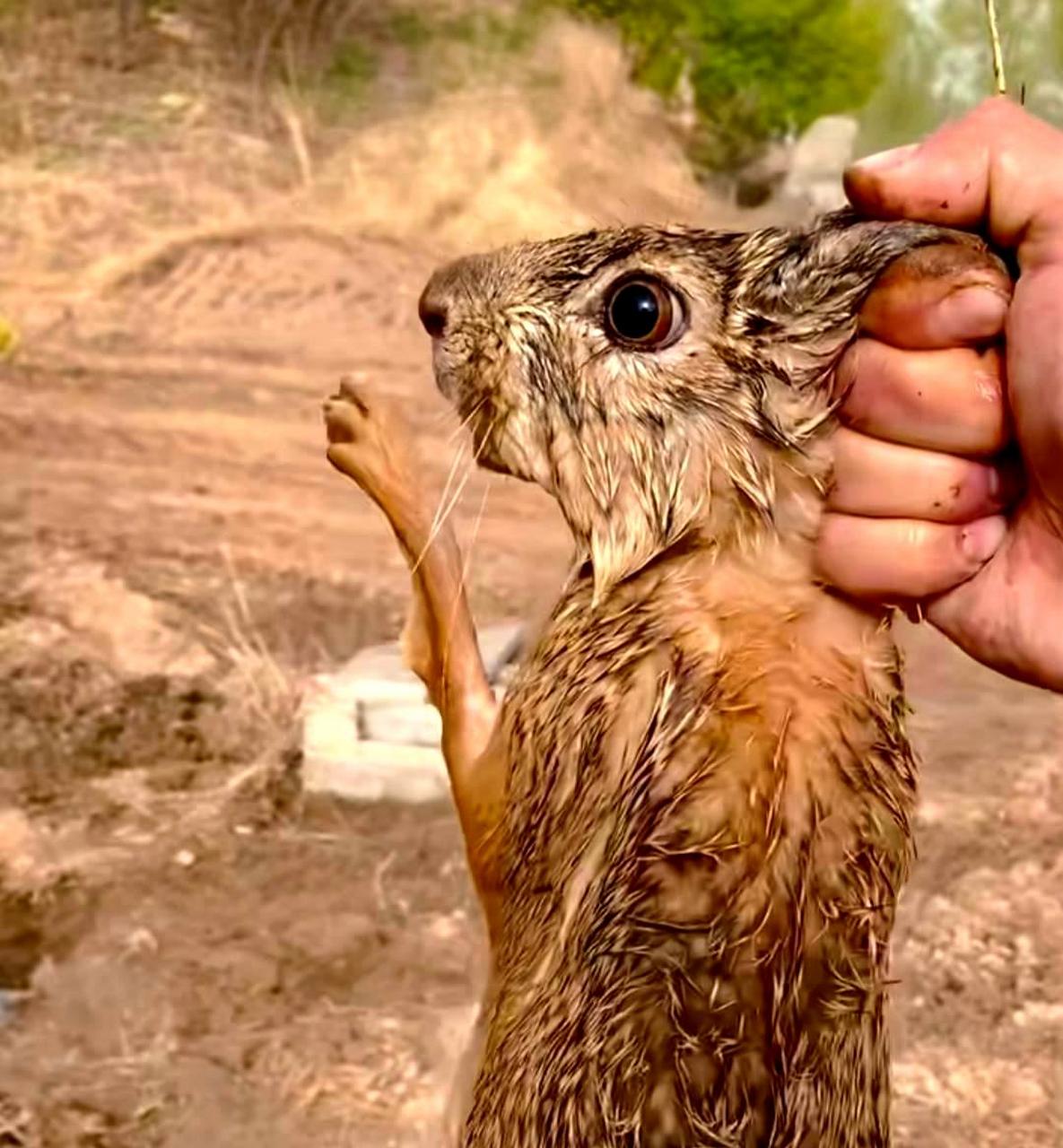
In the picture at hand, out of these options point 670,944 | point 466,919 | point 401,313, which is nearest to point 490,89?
point 401,313

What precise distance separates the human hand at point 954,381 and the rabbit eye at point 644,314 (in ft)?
0.59

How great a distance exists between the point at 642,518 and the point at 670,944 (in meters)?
0.43

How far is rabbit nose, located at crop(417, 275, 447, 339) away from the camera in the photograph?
5.68 ft

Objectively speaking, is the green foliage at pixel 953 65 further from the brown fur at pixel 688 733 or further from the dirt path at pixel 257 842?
the brown fur at pixel 688 733

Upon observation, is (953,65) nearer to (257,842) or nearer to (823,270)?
(257,842)

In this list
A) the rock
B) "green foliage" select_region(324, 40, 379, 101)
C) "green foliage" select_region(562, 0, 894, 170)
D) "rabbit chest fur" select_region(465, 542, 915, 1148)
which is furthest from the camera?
"green foliage" select_region(324, 40, 379, 101)

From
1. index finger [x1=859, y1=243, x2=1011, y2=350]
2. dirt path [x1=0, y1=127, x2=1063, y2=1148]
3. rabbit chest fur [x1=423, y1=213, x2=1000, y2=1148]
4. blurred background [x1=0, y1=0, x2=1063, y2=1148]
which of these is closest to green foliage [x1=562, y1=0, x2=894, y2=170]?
Result: blurred background [x1=0, y1=0, x2=1063, y2=1148]

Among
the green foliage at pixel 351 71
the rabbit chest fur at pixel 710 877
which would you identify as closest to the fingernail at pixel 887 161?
the rabbit chest fur at pixel 710 877

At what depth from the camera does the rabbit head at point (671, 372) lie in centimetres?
153

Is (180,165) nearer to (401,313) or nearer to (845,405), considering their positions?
(401,313)

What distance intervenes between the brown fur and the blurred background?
0.22 m

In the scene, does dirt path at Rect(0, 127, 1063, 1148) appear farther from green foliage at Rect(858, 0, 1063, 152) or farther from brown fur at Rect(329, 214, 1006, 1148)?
green foliage at Rect(858, 0, 1063, 152)

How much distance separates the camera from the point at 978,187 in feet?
4.99

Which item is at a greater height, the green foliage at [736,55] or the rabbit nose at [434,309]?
the rabbit nose at [434,309]
